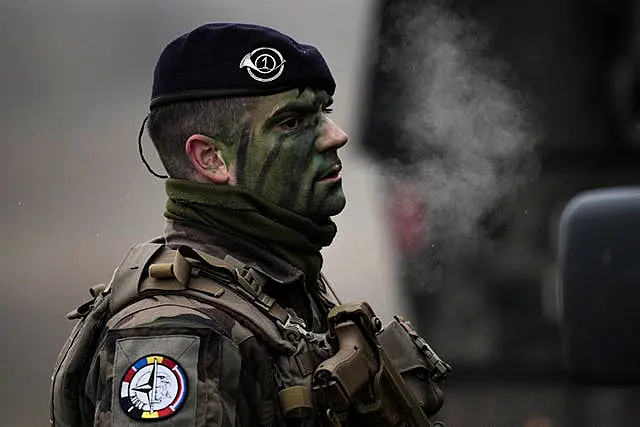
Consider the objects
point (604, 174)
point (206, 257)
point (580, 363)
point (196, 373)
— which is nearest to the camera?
point (580, 363)

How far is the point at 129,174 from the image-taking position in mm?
3771

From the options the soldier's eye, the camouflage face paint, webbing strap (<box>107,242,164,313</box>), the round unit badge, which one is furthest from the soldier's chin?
the round unit badge

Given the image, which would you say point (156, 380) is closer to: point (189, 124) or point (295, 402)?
point (295, 402)

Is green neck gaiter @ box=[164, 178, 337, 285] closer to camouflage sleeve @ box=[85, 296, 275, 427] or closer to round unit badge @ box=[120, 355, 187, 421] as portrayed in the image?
camouflage sleeve @ box=[85, 296, 275, 427]

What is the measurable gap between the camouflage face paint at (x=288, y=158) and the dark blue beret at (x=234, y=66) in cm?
3

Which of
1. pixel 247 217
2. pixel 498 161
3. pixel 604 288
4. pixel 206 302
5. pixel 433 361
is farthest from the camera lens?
pixel 498 161

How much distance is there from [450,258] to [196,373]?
171 centimetres

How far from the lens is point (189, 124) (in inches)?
85.2

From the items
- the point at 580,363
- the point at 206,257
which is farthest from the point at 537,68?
the point at 580,363

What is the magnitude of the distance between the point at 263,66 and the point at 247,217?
0.75 ft

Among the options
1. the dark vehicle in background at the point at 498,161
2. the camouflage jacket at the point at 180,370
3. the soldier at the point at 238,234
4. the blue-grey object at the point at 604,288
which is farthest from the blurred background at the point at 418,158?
the blue-grey object at the point at 604,288

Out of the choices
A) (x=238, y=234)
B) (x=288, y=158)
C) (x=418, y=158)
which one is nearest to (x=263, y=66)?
(x=288, y=158)

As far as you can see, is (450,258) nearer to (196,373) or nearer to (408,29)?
(408,29)

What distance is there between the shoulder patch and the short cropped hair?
34 centimetres
